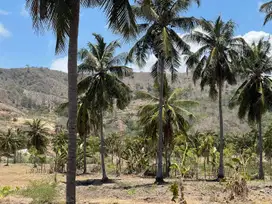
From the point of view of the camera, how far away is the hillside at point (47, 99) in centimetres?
11781

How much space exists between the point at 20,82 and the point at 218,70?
169m

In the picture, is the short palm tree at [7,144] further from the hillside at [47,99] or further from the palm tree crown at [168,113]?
the palm tree crown at [168,113]

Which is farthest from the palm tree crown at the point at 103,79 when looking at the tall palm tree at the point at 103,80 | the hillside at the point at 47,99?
the hillside at the point at 47,99

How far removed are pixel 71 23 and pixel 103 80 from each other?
18851 millimetres

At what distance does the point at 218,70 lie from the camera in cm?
2967

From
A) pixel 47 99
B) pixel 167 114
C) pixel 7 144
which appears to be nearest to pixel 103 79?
pixel 167 114

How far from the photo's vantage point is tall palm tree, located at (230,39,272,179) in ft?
100

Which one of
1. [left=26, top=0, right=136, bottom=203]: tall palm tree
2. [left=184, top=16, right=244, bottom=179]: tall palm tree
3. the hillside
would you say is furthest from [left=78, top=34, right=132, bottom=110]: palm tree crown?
the hillside

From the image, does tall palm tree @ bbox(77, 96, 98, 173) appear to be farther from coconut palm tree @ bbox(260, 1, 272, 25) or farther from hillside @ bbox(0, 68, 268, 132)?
hillside @ bbox(0, 68, 268, 132)

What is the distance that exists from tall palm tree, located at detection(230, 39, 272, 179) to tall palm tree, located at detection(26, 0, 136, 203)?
65.4ft

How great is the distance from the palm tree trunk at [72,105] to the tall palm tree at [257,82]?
2139 cm

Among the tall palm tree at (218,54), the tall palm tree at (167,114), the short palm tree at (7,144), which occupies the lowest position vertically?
the short palm tree at (7,144)

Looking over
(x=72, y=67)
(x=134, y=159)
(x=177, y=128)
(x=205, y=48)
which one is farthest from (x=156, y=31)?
(x=134, y=159)

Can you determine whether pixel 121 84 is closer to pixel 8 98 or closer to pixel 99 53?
pixel 99 53
